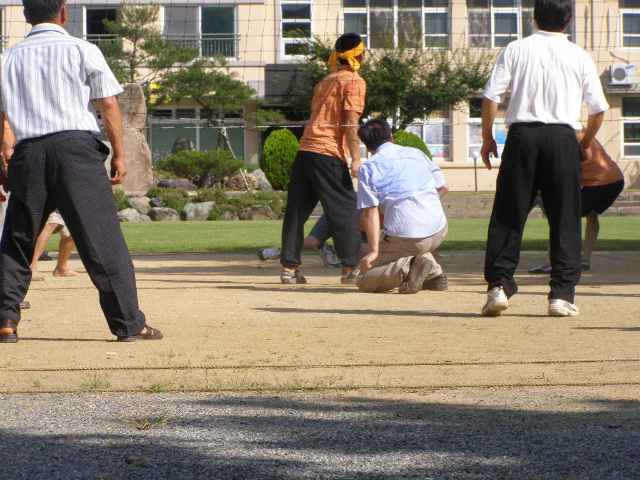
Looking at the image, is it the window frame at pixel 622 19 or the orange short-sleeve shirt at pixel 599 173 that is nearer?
the orange short-sleeve shirt at pixel 599 173

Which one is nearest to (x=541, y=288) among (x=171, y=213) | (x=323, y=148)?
(x=323, y=148)

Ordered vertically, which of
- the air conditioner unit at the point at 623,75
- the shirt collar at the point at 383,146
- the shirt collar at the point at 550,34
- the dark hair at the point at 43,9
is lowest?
the shirt collar at the point at 383,146

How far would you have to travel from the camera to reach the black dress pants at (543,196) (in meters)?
6.26

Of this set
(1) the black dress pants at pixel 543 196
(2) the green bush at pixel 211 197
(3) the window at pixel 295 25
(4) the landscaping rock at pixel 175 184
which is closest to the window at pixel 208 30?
(3) the window at pixel 295 25

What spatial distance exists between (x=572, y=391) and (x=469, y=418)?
2.15ft

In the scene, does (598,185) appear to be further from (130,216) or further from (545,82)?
(130,216)

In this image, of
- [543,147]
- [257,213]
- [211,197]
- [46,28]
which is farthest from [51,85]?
[211,197]

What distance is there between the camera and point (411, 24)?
129 feet

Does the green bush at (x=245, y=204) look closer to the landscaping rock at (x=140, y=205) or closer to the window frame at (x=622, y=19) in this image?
the landscaping rock at (x=140, y=205)

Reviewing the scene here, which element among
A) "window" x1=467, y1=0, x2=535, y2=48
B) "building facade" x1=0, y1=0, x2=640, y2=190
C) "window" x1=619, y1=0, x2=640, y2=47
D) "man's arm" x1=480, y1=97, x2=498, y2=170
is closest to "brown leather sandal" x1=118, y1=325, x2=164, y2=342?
"man's arm" x1=480, y1=97, x2=498, y2=170

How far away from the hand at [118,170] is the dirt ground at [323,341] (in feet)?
2.68

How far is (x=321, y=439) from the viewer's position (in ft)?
10.7

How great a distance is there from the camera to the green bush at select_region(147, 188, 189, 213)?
2500 centimetres

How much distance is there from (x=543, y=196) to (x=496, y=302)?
700 mm
